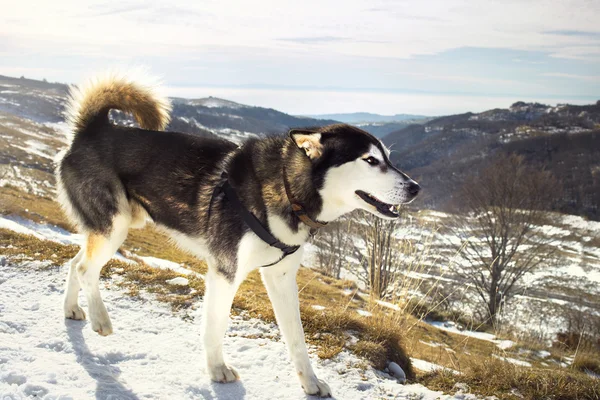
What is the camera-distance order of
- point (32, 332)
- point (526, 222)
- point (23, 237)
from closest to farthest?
1. point (32, 332)
2. point (23, 237)
3. point (526, 222)

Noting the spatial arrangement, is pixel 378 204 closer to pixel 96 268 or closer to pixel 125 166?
pixel 125 166

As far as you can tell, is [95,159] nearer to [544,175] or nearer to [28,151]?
[544,175]

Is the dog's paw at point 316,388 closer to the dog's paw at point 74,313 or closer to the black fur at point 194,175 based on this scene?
the black fur at point 194,175

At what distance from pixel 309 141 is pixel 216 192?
94 cm

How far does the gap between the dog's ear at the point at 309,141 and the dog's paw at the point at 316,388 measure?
76.1 inches

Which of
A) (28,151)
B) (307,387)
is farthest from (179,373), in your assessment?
(28,151)

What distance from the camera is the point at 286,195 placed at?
3662 millimetres

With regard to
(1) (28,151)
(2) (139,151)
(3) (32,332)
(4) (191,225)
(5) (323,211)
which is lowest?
(1) (28,151)

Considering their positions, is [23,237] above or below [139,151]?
below

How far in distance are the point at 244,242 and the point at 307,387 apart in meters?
1.40

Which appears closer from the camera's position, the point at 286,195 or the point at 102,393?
the point at 102,393

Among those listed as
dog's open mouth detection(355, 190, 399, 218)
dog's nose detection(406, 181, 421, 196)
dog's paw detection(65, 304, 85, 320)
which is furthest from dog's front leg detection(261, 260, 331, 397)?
dog's paw detection(65, 304, 85, 320)

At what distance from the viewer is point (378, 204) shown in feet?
11.5

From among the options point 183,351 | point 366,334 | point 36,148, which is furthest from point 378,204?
point 36,148
